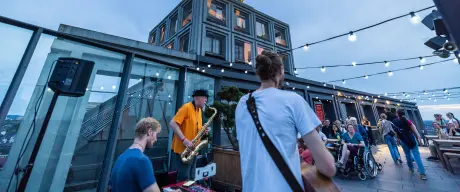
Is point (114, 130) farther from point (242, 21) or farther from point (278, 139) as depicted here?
point (242, 21)

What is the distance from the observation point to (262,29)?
15578 millimetres

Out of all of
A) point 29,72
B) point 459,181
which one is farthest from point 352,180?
point 29,72

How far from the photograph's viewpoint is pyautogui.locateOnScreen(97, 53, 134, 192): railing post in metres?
3.29

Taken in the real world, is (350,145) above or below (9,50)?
below

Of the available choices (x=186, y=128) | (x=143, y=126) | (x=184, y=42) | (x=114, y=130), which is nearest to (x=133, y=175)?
(x=143, y=126)

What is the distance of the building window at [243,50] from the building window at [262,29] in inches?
80.8

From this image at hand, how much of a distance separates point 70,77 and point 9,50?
4.51 ft

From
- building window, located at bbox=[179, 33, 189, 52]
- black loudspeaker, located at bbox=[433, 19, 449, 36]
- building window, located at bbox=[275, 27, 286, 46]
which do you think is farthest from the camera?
building window, located at bbox=[275, 27, 286, 46]

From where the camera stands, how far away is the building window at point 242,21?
45.9 feet

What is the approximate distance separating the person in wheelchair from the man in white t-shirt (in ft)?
19.8

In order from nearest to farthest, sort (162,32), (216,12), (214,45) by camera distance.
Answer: (214,45) < (216,12) < (162,32)

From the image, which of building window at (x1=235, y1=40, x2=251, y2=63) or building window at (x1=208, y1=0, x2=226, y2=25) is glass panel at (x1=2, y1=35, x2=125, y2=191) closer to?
building window at (x1=208, y1=0, x2=226, y2=25)

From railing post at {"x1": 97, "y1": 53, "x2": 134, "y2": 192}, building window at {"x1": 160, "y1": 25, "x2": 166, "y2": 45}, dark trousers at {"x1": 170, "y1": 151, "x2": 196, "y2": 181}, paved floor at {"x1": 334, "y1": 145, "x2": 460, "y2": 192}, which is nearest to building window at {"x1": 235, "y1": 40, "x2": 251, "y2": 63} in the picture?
building window at {"x1": 160, "y1": 25, "x2": 166, "y2": 45}

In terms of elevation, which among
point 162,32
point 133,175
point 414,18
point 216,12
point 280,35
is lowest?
point 133,175
